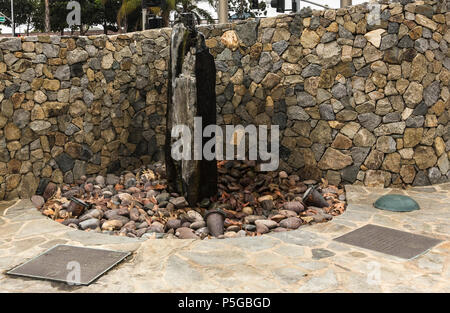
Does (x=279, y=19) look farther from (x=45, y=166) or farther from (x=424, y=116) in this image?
(x=45, y=166)

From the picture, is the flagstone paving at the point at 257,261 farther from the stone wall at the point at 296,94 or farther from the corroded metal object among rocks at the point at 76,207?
the stone wall at the point at 296,94

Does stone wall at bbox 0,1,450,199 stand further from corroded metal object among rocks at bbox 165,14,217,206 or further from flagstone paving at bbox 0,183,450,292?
corroded metal object among rocks at bbox 165,14,217,206

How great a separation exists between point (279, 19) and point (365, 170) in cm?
288

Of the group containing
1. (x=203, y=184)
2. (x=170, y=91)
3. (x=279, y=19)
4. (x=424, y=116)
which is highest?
(x=279, y=19)

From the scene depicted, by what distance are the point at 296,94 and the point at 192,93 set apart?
6.78ft

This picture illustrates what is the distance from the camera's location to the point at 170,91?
6.29 meters

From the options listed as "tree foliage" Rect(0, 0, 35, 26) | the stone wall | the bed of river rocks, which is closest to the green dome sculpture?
the bed of river rocks

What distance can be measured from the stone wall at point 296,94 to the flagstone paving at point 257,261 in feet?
4.69

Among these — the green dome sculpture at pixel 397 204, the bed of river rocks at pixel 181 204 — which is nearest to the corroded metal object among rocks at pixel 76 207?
the bed of river rocks at pixel 181 204

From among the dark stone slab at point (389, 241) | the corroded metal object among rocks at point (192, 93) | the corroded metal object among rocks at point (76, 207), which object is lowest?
the dark stone slab at point (389, 241)

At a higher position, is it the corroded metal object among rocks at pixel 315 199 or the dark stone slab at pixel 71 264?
the corroded metal object among rocks at pixel 315 199

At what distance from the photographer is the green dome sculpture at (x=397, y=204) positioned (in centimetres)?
548
